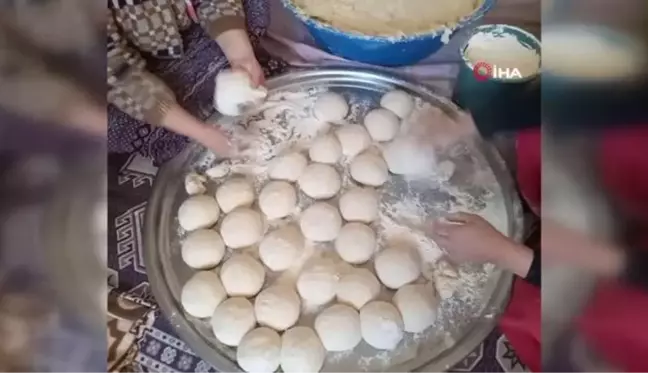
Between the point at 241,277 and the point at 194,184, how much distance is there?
4.0 inches

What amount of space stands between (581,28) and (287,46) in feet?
1.52

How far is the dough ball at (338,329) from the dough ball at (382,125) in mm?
175

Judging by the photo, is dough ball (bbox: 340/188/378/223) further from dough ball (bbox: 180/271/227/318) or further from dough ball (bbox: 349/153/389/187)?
dough ball (bbox: 180/271/227/318)

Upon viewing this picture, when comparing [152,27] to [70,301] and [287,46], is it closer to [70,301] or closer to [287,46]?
[287,46]

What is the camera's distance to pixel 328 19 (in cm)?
71

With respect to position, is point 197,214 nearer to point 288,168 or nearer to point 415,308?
point 288,168

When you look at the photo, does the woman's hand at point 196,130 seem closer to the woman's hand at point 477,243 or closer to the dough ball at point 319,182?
the dough ball at point 319,182

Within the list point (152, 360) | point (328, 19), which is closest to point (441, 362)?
point (152, 360)

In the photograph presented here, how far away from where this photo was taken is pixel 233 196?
650 millimetres

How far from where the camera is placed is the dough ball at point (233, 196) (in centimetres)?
65

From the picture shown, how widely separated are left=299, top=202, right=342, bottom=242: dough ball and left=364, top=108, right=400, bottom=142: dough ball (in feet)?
0.30

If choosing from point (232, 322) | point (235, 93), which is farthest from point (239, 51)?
point (232, 322)

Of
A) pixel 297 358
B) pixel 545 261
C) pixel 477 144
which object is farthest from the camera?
pixel 477 144

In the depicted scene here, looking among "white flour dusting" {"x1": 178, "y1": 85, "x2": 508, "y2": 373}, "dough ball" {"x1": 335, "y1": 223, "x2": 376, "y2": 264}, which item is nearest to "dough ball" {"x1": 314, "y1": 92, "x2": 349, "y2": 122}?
"white flour dusting" {"x1": 178, "y1": 85, "x2": 508, "y2": 373}
